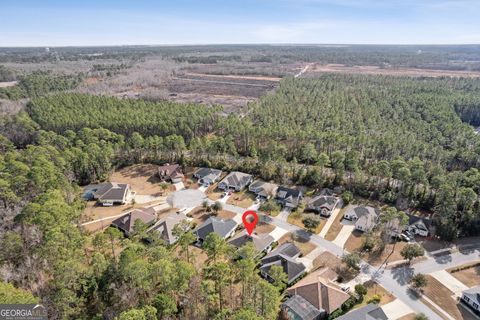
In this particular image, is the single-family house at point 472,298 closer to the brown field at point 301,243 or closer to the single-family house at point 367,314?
the single-family house at point 367,314

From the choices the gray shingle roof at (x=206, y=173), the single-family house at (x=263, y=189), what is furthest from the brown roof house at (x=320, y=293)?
the gray shingle roof at (x=206, y=173)

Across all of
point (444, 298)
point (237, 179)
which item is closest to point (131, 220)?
point (237, 179)

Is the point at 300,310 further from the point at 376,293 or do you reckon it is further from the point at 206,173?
the point at 206,173

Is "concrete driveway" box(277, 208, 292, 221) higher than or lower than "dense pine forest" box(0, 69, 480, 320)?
lower

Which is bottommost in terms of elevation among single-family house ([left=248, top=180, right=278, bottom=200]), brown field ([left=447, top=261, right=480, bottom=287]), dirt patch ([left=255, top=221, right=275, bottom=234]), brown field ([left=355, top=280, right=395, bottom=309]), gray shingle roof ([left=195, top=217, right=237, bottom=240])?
brown field ([left=355, top=280, right=395, bottom=309])

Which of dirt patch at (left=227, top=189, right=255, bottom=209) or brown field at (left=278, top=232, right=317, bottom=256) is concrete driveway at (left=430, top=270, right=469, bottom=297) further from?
dirt patch at (left=227, top=189, right=255, bottom=209)

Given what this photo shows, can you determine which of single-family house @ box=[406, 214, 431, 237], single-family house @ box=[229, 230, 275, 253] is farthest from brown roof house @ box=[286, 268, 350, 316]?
single-family house @ box=[406, 214, 431, 237]

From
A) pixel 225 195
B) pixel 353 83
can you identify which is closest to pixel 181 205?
pixel 225 195
